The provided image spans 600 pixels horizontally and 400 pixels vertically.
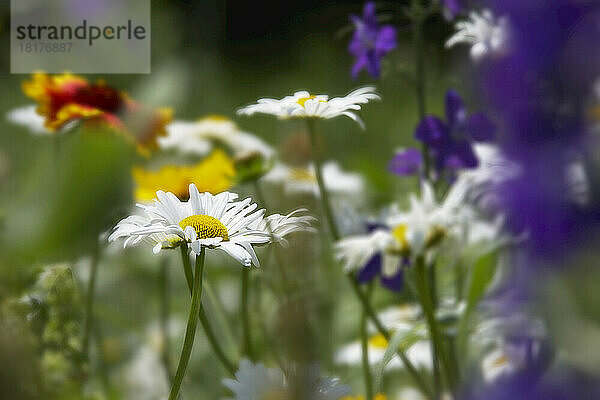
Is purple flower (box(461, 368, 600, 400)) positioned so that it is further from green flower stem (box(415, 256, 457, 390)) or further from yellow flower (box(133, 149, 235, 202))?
yellow flower (box(133, 149, 235, 202))

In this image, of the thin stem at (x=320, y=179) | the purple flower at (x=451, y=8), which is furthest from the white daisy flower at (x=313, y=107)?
the purple flower at (x=451, y=8)

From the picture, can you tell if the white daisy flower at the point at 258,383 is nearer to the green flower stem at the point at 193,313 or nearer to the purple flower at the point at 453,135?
the green flower stem at the point at 193,313

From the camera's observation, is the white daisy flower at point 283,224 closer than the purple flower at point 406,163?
Yes

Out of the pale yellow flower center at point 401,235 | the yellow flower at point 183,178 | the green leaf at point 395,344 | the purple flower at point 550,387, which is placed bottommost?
the purple flower at point 550,387

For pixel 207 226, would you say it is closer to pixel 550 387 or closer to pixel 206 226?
pixel 206 226

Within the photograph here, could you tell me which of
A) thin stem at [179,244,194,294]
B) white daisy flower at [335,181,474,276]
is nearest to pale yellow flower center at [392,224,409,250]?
white daisy flower at [335,181,474,276]

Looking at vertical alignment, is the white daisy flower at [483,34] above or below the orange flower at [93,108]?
Result: above
